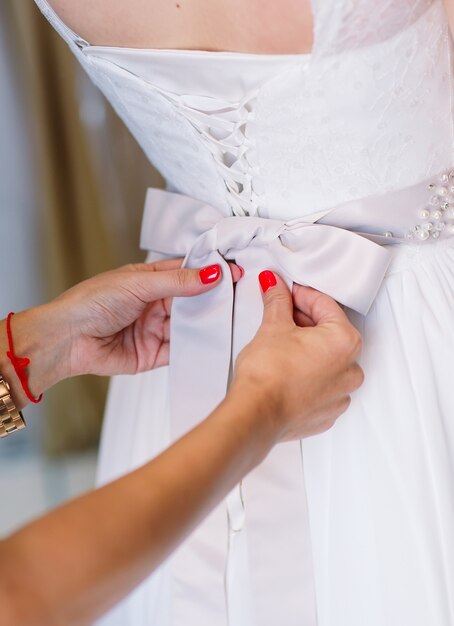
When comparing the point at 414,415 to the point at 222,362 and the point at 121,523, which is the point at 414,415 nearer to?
the point at 222,362

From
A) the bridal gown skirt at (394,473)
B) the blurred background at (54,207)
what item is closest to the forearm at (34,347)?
the bridal gown skirt at (394,473)

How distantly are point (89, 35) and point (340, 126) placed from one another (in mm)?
295

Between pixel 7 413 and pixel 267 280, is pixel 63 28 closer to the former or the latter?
pixel 267 280

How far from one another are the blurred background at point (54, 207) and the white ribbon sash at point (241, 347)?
86 cm

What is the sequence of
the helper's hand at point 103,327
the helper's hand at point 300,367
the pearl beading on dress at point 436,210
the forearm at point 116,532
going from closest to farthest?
the forearm at point 116,532, the helper's hand at point 300,367, the pearl beading on dress at point 436,210, the helper's hand at point 103,327

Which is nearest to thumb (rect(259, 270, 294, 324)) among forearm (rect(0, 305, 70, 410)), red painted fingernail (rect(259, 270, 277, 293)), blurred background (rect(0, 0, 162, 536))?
red painted fingernail (rect(259, 270, 277, 293))

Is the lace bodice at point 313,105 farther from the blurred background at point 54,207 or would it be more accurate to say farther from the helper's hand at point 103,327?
the blurred background at point 54,207

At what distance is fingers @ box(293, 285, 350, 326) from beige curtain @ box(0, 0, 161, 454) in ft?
3.27

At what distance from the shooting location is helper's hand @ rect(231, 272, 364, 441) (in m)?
0.69

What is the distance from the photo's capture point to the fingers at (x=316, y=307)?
76 centimetres

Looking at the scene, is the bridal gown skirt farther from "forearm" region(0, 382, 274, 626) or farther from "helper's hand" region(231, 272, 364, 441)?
"forearm" region(0, 382, 274, 626)

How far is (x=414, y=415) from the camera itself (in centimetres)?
77

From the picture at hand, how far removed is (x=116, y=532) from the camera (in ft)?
1.79

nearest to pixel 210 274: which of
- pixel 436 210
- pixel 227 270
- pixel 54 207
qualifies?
pixel 227 270
